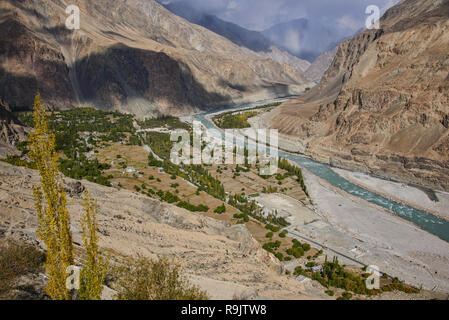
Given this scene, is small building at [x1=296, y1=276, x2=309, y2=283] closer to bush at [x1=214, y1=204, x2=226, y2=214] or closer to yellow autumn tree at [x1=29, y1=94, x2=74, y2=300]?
bush at [x1=214, y1=204, x2=226, y2=214]

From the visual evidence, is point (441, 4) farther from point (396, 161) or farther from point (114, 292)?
point (114, 292)

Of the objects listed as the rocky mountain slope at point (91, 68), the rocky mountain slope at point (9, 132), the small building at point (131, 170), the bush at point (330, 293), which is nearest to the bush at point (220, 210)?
the bush at point (330, 293)

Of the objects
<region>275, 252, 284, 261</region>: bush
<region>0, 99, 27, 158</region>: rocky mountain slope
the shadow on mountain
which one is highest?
the shadow on mountain

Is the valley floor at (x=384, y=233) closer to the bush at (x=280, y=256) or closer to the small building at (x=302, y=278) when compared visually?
the bush at (x=280, y=256)

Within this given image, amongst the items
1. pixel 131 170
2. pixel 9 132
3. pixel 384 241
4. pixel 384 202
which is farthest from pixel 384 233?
pixel 9 132

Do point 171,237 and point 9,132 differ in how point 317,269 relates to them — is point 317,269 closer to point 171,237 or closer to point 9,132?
point 171,237

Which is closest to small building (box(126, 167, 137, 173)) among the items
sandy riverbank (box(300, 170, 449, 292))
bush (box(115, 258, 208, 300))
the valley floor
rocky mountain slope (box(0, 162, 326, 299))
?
rocky mountain slope (box(0, 162, 326, 299))

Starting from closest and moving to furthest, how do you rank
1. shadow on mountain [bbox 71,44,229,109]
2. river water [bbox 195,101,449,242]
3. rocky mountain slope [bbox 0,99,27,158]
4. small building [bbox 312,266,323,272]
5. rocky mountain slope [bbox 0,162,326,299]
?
rocky mountain slope [bbox 0,162,326,299], small building [bbox 312,266,323,272], river water [bbox 195,101,449,242], rocky mountain slope [bbox 0,99,27,158], shadow on mountain [bbox 71,44,229,109]
